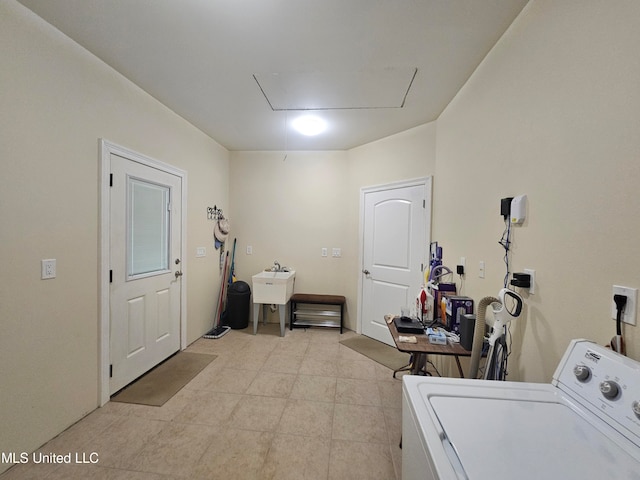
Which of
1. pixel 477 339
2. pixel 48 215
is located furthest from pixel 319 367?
pixel 48 215

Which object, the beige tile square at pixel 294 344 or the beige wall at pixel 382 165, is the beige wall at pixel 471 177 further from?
the beige tile square at pixel 294 344

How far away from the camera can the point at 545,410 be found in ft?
2.74

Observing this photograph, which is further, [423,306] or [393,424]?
[423,306]

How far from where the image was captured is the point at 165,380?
2.35 m

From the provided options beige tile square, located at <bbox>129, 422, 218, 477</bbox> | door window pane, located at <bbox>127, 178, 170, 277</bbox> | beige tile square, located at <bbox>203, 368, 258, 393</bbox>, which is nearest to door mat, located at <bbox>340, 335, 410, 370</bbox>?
beige tile square, located at <bbox>203, 368, 258, 393</bbox>

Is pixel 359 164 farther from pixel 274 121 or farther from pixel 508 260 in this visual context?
pixel 508 260

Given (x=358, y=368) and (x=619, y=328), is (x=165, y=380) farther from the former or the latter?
(x=619, y=328)

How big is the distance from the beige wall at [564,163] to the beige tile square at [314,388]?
4.53ft

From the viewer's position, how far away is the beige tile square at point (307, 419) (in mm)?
1780

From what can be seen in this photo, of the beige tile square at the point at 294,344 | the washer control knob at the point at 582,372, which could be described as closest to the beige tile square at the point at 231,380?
the beige tile square at the point at 294,344

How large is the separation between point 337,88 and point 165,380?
3.01 m

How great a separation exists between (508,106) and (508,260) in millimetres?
897

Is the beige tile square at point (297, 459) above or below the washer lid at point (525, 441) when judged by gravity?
below

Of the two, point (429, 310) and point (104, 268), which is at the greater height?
point (104, 268)
